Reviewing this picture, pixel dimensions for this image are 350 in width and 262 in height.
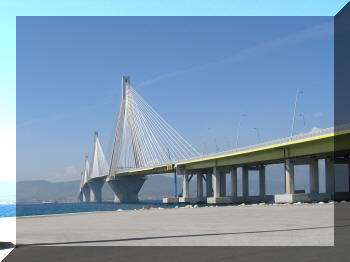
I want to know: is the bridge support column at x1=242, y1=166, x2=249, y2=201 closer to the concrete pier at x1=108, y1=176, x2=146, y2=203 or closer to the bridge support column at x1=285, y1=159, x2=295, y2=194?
the bridge support column at x1=285, y1=159, x2=295, y2=194

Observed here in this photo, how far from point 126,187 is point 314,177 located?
2785 inches

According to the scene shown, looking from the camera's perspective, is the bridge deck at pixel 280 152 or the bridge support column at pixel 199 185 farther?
the bridge support column at pixel 199 185

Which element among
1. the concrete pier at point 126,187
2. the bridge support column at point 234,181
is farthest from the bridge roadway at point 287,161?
the concrete pier at point 126,187

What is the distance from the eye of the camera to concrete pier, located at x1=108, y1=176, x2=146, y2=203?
137750mm

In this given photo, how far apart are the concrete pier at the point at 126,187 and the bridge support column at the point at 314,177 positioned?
6751 centimetres

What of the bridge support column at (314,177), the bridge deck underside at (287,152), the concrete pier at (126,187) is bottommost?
the concrete pier at (126,187)

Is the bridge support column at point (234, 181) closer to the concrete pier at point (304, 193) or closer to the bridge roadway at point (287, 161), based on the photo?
the bridge roadway at point (287, 161)

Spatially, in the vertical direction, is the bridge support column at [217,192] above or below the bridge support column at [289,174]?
below

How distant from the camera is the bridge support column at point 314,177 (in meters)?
79.8

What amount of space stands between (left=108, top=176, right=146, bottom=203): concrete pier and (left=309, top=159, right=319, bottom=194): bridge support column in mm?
67510

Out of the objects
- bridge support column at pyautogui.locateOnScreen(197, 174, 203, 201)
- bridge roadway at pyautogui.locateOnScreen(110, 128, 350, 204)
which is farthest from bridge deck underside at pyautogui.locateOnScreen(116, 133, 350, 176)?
bridge support column at pyautogui.locateOnScreen(197, 174, 203, 201)
